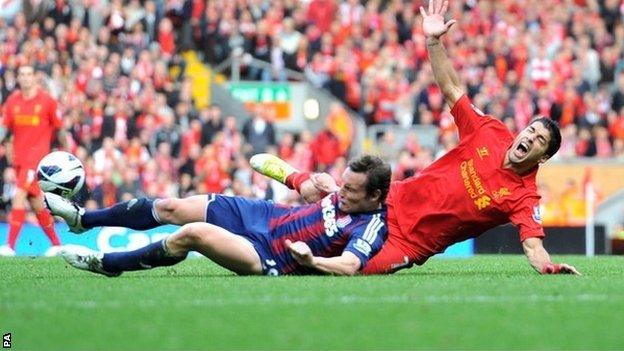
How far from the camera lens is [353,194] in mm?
11492

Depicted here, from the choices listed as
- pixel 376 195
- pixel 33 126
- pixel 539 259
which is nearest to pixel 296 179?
pixel 376 195

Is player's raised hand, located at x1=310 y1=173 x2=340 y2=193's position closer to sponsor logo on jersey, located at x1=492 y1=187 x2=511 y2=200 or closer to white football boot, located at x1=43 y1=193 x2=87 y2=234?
sponsor logo on jersey, located at x1=492 y1=187 x2=511 y2=200

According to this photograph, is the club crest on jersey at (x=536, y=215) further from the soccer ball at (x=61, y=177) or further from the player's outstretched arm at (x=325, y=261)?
the soccer ball at (x=61, y=177)

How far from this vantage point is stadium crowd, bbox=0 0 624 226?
2402cm

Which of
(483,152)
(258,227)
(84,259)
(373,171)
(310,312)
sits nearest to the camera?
(310,312)

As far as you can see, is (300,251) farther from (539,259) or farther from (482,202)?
(539,259)

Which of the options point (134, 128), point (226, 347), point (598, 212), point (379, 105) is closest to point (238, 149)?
point (134, 128)

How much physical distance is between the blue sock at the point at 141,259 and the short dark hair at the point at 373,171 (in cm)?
146

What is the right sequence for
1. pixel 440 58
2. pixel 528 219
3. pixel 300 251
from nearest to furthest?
pixel 300 251 < pixel 528 219 < pixel 440 58

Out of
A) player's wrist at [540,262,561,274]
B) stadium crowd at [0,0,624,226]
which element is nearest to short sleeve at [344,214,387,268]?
player's wrist at [540,262,561,274]

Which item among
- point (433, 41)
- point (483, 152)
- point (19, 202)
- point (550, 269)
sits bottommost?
point (19, 202)

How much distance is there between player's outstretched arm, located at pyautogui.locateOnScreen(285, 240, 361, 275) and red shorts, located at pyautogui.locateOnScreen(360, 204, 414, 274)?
14.7 inches

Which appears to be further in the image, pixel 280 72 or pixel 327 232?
pixel 280 72

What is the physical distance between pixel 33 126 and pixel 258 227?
6.84 m
